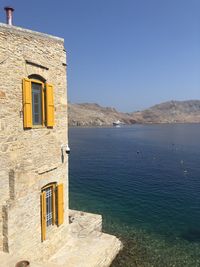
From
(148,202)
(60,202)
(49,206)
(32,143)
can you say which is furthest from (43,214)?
(148,202)

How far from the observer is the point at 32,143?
37.9 feet

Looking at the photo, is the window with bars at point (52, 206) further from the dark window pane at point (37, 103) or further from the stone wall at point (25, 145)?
the dark window pane at point (37, 103)

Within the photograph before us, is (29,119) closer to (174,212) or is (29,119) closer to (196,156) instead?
(174,212)

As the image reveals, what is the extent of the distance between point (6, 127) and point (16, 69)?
7.49 ft

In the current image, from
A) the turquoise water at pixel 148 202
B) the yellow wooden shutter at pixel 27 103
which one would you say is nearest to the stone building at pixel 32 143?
the yellow wooden shutter at pixel 27 103

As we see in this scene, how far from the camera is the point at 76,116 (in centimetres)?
19975

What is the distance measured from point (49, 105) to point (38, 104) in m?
0.50

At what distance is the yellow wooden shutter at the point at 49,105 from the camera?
12148 mm

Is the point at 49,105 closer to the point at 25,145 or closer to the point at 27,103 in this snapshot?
the point at 27,103

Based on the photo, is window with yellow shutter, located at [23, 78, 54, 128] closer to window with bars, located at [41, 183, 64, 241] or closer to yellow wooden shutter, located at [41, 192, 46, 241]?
window with bars, located at [41, 183, 64, 241]

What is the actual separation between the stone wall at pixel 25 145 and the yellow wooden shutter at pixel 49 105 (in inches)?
14.0

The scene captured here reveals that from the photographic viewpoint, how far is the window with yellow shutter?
435 inches

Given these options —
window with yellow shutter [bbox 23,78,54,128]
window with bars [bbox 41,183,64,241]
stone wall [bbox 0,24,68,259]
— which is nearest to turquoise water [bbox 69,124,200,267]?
window with bars [bbox 41,183,64,241]

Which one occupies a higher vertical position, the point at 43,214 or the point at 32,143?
the point at 32,143
